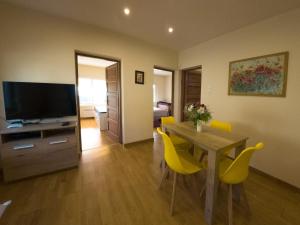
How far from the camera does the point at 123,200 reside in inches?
68.1

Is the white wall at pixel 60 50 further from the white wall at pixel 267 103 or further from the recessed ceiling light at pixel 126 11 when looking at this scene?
the white wall at pixel 267 103

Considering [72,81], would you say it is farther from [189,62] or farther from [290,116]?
[290,116]

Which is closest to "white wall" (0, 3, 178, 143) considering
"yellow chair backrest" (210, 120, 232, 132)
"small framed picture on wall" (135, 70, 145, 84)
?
"small framed picture on wall" (135, 70, 145, 84)

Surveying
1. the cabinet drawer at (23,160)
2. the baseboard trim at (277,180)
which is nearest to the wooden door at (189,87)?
the baseboard trim at (277,180)

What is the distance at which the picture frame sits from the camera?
207 cm

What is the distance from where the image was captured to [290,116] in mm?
2008

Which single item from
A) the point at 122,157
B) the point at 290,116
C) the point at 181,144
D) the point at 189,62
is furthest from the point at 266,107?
the point at 122,157

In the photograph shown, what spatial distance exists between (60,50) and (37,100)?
956 mm

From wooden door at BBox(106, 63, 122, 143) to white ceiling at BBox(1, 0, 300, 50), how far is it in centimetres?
104

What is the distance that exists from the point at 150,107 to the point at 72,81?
74.6 inches

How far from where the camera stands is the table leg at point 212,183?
1319mm

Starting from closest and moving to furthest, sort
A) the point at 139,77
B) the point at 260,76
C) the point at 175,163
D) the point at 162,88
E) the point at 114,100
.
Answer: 1. the point at 175,163
2. the point at 260,76
3. the point at 139,77
4. the point at 114,100
5. the point at 162,88

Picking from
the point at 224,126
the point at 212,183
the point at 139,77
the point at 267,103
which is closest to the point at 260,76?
the point at 267,103

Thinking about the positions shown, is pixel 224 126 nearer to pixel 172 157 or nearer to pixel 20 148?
pixel 172 157
